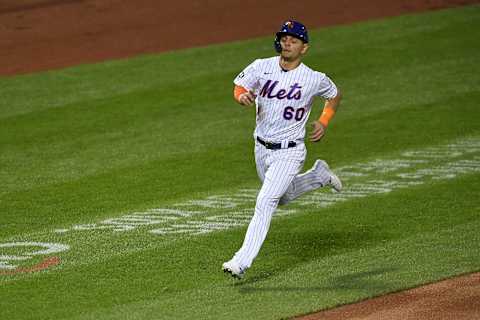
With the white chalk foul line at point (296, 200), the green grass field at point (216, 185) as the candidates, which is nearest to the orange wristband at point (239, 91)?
the green grass field at point (216, 185)

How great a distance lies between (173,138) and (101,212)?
2.93 m

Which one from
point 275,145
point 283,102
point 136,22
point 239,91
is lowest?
point 136,22

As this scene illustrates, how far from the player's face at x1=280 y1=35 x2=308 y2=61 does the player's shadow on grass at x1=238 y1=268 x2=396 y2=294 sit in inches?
65.4

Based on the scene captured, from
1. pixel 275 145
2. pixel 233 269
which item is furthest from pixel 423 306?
pixel 275 145

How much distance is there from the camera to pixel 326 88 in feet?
30.0

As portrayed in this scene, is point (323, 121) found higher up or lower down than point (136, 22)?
higher up

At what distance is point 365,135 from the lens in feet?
45.0

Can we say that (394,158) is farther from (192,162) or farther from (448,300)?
(448,300)

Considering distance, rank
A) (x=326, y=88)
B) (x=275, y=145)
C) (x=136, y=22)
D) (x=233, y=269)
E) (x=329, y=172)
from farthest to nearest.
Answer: (x=136, y=22) → (x=329, y=172) → (x=326, y=88) → (x=275, y=145) → (x=233, y=269)

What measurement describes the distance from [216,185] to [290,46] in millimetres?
3173

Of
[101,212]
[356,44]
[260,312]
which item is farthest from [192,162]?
[356,44]

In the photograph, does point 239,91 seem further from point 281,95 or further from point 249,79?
point 281,95

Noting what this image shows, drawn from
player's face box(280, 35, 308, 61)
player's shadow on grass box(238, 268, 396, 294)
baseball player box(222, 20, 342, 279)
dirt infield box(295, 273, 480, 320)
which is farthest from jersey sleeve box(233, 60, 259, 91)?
dirt infield box(295, 273, 480, 320)

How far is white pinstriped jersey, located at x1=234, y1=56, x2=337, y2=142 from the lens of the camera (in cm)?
897
